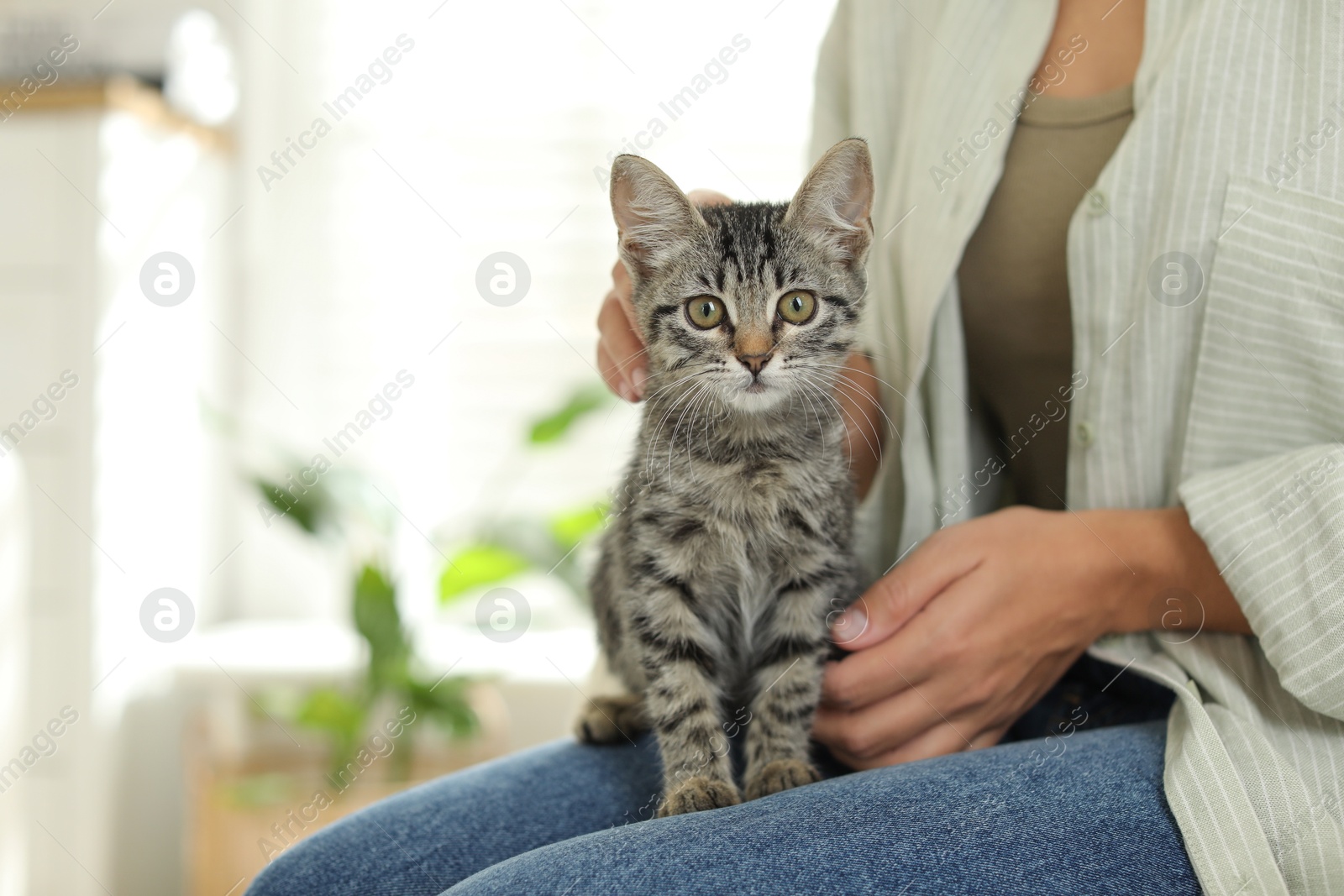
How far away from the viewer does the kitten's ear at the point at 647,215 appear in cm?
115

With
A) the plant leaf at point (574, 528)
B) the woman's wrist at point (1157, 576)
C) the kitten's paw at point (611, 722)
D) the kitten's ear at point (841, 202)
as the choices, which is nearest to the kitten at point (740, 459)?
the kitten's ear at point (841, 202)

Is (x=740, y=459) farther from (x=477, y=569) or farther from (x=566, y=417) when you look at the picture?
(x=477, y=569)

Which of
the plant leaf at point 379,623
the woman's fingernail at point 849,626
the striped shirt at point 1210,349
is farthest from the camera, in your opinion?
the plant leaf at point 379,623

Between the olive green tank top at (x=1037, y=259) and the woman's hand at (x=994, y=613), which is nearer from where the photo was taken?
the woman's hand at (x=994, y=613)

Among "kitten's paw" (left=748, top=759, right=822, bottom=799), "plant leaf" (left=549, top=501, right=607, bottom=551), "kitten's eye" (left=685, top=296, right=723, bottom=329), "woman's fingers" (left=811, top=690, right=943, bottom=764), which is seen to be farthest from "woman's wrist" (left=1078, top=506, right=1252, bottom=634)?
"plant leaf" (left=549, top=501, right=607, bottom=551)

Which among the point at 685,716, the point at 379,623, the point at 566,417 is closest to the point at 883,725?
the point at 685,716

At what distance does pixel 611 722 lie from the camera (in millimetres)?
1309

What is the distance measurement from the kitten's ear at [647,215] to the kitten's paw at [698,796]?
0.62 m

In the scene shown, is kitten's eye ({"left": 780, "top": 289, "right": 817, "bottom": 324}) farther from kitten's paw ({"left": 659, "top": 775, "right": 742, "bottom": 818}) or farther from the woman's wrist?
kitten's paw ({"left": 659, "top": 775, "right": 742, "bottom": 818})

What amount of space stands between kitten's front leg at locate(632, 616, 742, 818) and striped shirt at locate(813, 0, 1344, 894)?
1.22 ft

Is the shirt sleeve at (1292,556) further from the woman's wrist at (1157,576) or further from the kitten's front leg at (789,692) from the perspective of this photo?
the kitten's front leg at (789,692)

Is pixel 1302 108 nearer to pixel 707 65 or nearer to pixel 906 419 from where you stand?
pixel 906 419

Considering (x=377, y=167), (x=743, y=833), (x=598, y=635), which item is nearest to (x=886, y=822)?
(x=743, y=833)

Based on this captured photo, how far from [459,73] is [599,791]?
2.45 meters
